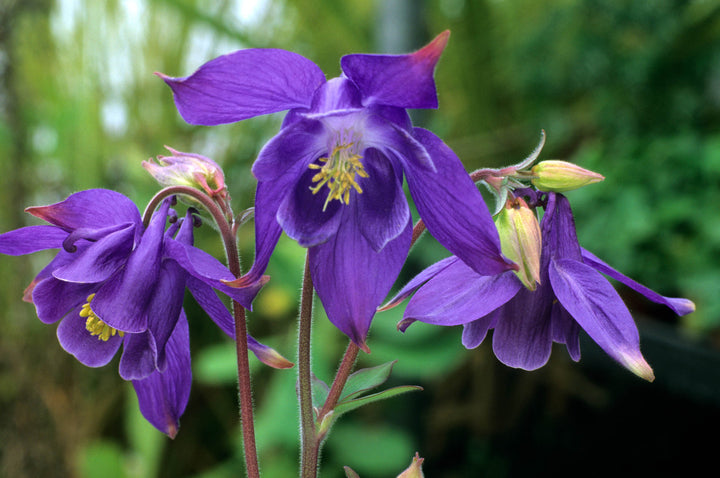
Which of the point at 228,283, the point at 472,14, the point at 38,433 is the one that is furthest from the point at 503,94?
the point at 228,283

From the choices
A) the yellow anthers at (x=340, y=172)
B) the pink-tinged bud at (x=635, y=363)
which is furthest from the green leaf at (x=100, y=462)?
the pink-tinged bud at (x=635, y=363)

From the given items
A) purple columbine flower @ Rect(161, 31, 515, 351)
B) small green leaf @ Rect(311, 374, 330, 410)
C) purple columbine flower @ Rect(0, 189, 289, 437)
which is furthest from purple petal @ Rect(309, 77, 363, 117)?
small green leaf @ Rect(311, 374, 330, 410)

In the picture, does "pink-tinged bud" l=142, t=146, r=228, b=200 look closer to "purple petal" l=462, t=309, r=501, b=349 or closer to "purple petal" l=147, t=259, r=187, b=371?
"purple petal" l=147, t=259, r=187, b=371

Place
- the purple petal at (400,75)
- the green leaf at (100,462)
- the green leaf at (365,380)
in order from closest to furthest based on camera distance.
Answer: the purple petal at (400,75) < the green leaf at (365,380) < the green leaf at (100,462)

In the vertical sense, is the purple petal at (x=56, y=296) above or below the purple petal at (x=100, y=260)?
below

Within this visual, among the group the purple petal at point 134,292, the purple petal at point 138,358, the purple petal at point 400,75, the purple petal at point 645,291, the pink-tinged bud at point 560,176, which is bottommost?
the purple petal at point 138,358

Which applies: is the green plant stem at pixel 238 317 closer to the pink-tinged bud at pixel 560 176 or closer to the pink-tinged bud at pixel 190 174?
the pink-tinged bud at pixel 190 174
